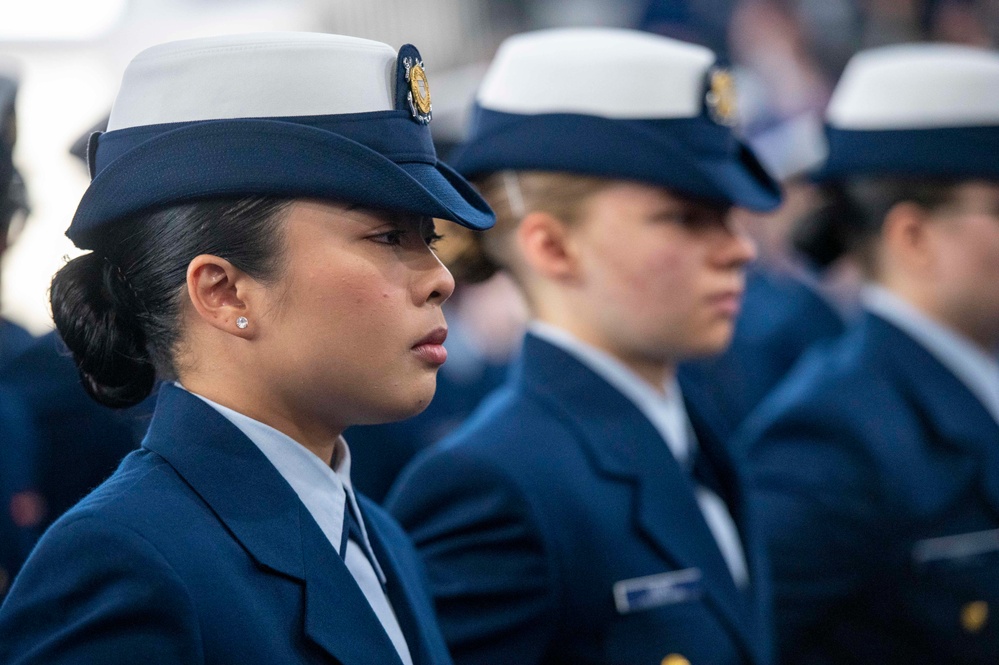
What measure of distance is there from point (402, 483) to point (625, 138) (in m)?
0.85

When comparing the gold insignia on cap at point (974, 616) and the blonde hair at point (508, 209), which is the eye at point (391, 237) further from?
the gold insignia on cap at point (974, 616)

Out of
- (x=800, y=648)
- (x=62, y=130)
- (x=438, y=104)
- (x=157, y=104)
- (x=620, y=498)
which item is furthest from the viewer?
(x=62, y=130)

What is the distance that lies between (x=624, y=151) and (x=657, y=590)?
89 centimetres

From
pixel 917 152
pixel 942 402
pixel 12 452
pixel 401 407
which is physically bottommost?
pixel 942 402

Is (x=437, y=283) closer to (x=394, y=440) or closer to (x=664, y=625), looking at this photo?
(x=664, y=625)

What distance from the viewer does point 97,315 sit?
5.65ft

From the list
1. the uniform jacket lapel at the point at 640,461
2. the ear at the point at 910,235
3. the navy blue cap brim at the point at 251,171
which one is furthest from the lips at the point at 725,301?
the navy blue cap brim at the point at 251,171

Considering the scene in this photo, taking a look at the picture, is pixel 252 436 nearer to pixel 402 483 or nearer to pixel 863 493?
pixel 402 483

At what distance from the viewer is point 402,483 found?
2508mm

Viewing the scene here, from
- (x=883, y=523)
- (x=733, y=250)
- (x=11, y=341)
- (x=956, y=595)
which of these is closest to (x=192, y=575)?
(x=733, y=250)

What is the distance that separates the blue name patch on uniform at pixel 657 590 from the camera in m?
2.33

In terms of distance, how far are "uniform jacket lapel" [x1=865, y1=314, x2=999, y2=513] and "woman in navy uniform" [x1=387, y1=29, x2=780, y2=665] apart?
74 centimetres

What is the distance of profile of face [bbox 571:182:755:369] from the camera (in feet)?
8.25

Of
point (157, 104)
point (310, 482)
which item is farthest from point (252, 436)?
point (157, 104)
